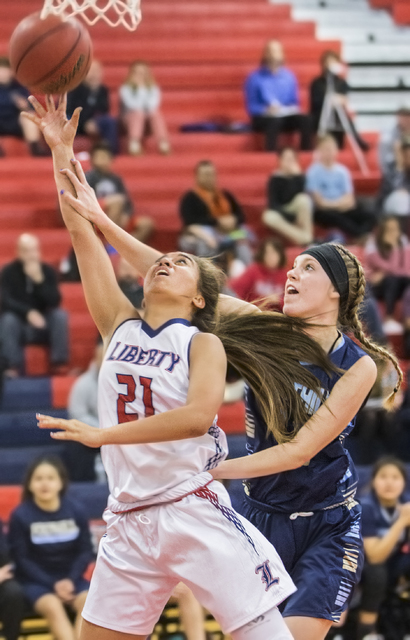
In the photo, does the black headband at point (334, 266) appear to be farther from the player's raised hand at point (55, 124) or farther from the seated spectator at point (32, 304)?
the seated spectator at point (32, 304)

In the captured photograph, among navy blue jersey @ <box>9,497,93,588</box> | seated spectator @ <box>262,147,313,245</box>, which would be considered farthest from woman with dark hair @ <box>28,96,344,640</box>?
seated spectator @ <box>262,147,313,245</box>

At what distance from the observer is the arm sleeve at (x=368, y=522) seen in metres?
5.52

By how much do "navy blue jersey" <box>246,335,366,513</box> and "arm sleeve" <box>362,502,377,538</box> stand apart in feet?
7.47

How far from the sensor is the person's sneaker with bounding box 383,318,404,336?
25.2ft

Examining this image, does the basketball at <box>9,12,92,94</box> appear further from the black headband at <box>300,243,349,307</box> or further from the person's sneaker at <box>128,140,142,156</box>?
the person's sneaker at <box>128,140,142,156</box>

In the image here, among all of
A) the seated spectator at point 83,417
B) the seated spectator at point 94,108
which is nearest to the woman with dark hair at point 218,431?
the seated spectator at point 83,417

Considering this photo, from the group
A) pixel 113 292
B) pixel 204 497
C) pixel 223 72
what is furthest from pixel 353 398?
pixel 223 72

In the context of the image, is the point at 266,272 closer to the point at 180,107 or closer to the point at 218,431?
the point at 180,107

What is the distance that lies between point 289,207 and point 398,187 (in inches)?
48.8

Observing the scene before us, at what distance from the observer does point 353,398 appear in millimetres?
3213

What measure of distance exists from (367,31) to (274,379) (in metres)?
9.40

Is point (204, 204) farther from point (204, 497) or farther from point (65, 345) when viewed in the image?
point (204, 497)

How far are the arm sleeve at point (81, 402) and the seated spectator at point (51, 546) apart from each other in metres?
0.91

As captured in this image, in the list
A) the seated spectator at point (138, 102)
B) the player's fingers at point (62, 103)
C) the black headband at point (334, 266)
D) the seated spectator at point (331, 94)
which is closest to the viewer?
the black headband at point (334, 266)
